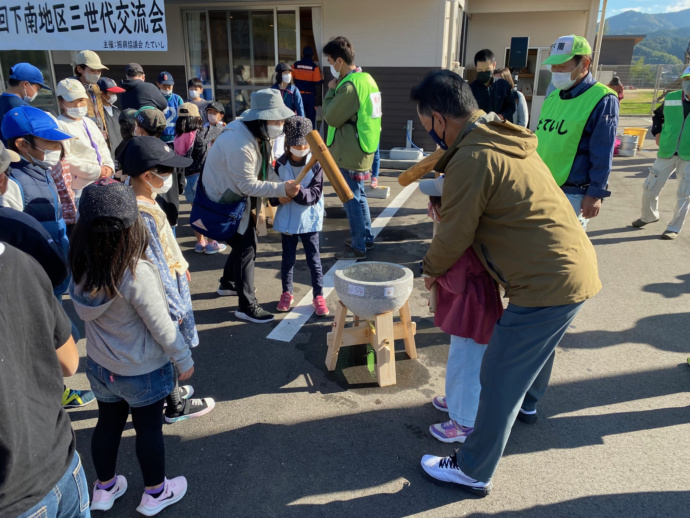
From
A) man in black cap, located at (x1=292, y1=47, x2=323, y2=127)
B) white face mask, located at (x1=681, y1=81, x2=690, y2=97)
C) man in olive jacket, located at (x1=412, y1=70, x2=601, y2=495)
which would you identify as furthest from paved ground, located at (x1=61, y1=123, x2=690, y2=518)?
man in black cap, located at (x1=292, y1=47, x2=323, y2=127)

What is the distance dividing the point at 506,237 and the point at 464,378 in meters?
0.97

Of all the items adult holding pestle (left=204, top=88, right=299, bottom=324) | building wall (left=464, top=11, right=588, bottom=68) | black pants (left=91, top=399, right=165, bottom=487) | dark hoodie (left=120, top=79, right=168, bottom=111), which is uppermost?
building wall (left=464, top=11, right=588, bottom=68)

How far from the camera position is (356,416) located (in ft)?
10.4

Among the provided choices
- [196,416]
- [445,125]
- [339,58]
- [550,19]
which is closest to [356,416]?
[196,416]

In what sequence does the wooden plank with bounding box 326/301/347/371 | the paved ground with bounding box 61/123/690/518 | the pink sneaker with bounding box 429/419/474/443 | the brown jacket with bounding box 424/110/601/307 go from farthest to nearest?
the wooden plank with bounding box 326/301/347/371
the pink sneaker with bounding box 429/419/474/443
the paved ground with bounding box 61/123/690/518
the brown jacket with bounding box 424/110/601/307

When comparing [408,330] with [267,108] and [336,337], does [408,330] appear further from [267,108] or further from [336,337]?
[267,108]

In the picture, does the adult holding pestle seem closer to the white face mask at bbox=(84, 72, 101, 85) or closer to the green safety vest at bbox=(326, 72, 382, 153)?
the green safety vest at bbox=(326, 72, 382, 153)

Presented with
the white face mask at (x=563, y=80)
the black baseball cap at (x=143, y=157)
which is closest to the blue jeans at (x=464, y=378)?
the black baseball cap at (x=143, y=157)

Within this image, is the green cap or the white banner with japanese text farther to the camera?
the white banner with japanese text

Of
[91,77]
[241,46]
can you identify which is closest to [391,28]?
[241,46]

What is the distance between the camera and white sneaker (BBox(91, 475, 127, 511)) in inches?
95.6

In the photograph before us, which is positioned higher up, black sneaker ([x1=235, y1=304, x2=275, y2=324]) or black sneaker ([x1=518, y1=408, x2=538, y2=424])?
black sneaker ([x1=235, y1=304, x2=275, y2=324])

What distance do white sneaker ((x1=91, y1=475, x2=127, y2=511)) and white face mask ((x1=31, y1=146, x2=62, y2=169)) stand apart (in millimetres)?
1968

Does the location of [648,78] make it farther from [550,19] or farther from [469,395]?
[469,395]
